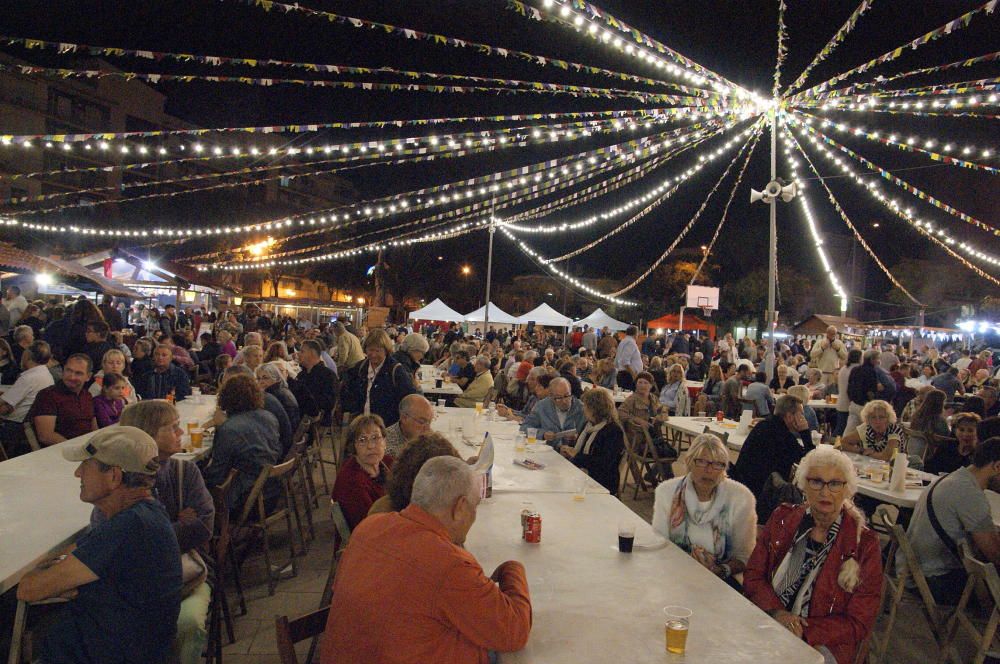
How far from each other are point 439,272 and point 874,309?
24.1 metres

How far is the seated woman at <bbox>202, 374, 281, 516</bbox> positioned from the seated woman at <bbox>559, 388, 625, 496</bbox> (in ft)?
7.98

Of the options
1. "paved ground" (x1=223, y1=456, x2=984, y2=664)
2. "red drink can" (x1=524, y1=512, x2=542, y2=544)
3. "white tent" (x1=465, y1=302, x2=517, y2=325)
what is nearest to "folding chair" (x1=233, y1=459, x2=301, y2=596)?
"paved ground" (x1=223, y1=456, x2=984, y2=664)

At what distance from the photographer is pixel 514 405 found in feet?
33.1

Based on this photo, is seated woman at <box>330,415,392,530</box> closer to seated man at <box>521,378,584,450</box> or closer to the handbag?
the handbag

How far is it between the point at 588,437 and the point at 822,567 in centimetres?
281

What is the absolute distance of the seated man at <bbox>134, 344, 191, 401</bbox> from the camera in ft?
22.7

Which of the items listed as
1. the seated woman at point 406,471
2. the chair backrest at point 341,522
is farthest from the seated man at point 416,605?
the chair backrest at point 341,522

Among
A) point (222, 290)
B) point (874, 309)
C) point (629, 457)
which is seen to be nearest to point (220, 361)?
point (629, 457)

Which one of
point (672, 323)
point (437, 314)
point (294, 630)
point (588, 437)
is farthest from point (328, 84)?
point (672, 323)

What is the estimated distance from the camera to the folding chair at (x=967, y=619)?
268cm

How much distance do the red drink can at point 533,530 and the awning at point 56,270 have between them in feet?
50.0

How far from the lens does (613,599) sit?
2336mm

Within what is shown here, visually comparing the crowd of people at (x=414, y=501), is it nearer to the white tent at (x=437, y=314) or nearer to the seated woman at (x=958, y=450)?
the seated woman at (x=958, y=450)

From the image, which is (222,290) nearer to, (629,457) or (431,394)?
(431,394)
